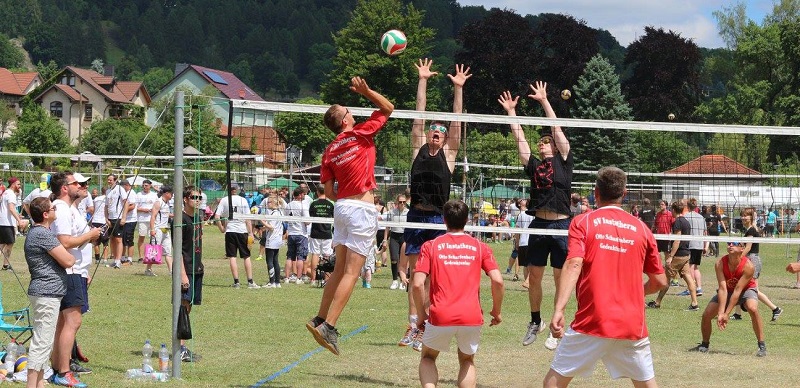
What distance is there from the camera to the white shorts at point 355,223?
391 inches

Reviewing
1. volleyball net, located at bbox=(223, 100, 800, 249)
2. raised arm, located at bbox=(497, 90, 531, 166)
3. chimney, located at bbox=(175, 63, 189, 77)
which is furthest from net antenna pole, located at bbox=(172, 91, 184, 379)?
chimney, located at bbox=(175, 63, 189, 77)

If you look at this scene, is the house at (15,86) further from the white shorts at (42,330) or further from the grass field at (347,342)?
the white shorts at (42,330)

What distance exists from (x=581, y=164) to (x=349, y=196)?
4639 centimetres

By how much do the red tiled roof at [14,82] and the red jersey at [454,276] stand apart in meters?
136

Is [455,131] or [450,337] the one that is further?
[455,131]

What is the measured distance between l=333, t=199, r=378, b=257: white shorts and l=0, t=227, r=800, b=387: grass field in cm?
152

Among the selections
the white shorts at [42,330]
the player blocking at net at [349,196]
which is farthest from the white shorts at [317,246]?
the white shorts at [42,330]

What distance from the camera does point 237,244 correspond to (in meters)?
21.4

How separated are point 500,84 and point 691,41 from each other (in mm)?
16050

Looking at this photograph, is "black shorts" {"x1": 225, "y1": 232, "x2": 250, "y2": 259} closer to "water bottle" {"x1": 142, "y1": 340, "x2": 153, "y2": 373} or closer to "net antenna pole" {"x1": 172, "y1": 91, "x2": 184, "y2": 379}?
"water bottle" {"x1": 142, "y1": 340, "x2": 153, "y2": 373}

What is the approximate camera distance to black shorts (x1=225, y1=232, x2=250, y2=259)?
2134 cm

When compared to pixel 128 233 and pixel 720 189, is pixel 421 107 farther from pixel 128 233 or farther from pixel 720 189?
pixel 720 189

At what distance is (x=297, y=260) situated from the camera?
23141 mm

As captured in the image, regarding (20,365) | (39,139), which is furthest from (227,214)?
(39,139)
